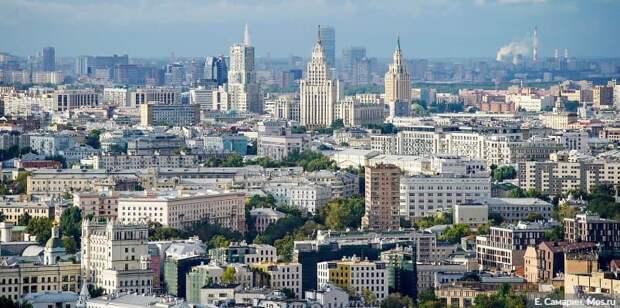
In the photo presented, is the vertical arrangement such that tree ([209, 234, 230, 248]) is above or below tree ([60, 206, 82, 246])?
below

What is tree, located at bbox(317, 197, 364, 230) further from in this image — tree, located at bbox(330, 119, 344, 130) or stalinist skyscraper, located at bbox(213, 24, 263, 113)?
→ stalinist skyscraper, located at bbox(213, 24, 263, 113)

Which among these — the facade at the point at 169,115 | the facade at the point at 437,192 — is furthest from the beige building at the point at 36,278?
the facade at the point at 169,115

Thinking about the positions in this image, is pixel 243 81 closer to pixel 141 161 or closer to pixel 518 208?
pixel 141 161

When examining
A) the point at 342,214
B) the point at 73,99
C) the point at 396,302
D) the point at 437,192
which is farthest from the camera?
the point at 73,99

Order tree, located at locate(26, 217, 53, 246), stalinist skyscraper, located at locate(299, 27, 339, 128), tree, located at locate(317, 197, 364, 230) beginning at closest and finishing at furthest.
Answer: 1. tree, located at locate(26, 217, 53, 246)
2. tree, located at locate(317, 197, 364, 230)
3. stalinist skyscraper, located at locate(299, 27, 339, 128)

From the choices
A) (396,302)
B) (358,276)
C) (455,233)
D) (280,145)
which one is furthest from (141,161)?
(396,302)

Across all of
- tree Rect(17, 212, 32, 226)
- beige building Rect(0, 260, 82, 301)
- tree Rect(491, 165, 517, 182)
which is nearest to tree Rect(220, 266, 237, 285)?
beige building Rect(0, 260, 82, 301)

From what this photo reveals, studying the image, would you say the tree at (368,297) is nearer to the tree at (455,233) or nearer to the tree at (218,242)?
the tree at (218,242)
